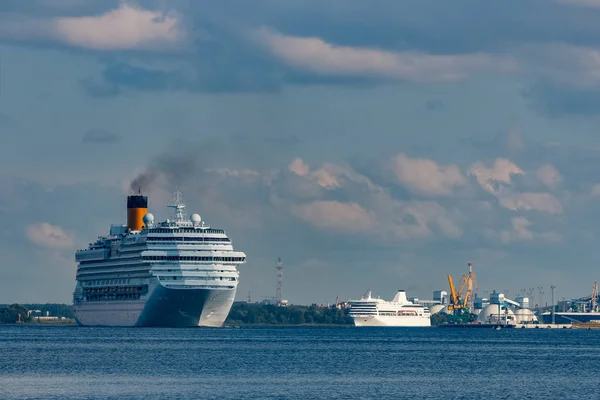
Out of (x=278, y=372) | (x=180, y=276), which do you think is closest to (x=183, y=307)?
(x=180, y=276)

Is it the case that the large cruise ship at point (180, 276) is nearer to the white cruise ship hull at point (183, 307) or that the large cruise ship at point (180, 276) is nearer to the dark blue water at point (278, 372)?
the white cruise ship hull at point (183, 307)

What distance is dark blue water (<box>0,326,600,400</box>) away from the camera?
82438mm

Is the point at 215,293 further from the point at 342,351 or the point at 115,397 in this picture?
the point at 115,397

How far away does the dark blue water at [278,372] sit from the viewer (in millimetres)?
82438

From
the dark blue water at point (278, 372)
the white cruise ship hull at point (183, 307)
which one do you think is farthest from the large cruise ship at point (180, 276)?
the dark blue water at point (278, 372)

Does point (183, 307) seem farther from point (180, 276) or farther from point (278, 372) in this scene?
point (278, 372)

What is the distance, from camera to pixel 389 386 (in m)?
88.4

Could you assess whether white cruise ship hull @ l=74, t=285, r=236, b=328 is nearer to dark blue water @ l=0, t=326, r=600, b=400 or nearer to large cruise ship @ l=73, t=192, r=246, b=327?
large cruise ship @ l=73, t=192, r=246, b=327

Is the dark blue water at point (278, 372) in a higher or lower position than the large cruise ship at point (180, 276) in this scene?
lower

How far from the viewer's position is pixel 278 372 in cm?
10056

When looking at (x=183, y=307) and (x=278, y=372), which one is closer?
(x=278, y=372)

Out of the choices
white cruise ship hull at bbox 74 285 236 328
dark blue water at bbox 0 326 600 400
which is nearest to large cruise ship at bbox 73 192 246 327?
white cruise ship hull at bbox 74 285 236 328

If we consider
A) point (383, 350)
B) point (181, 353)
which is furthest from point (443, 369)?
point (383, 350)

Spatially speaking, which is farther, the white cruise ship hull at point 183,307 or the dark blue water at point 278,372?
the white cruise ship hull at point 183,307
